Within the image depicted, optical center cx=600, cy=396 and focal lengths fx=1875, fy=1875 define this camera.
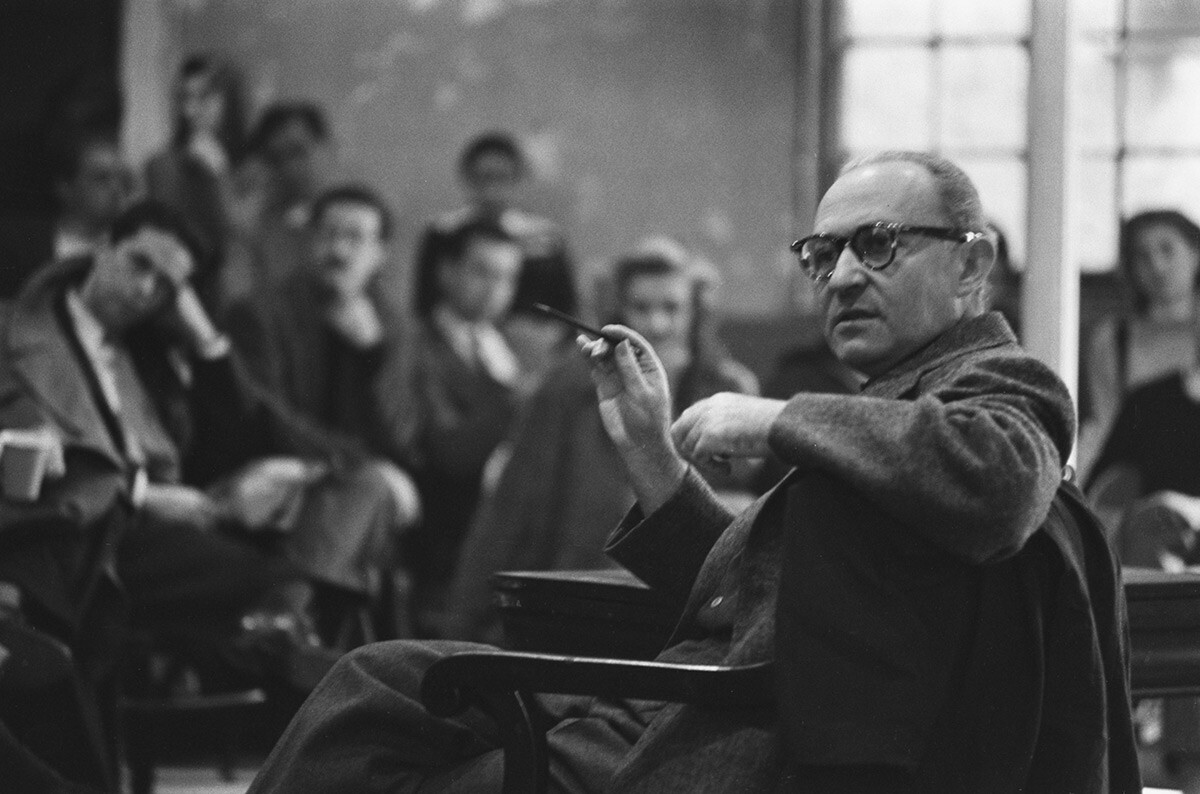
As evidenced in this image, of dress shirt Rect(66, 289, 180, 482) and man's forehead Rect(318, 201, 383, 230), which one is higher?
man's forehead Rect(318, 201, 383, 230)

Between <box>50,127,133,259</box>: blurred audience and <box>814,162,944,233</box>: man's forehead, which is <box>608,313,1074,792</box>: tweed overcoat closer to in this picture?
<box>814,162,944,233</box>: man's forehead

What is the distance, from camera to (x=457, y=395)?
301 inches

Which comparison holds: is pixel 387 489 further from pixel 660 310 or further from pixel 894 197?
pixel 894 197

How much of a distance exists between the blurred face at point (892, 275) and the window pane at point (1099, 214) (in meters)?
6.14

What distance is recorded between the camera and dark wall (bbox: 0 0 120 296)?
25.1ft

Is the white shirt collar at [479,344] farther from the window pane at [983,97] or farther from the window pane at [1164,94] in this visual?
the window pane at [1164,94]

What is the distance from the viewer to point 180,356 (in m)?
5.43

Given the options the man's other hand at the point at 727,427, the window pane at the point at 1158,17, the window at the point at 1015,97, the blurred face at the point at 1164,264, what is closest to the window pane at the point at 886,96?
the window at the point at 1015,97

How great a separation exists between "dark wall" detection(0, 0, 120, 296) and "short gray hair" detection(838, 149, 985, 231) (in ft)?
19.7

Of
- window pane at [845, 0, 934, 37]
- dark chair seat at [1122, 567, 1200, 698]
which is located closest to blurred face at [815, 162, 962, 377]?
Result: dark chair seat at [1122, 567, 1200, 698]

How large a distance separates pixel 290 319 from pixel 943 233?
5869 millimetres

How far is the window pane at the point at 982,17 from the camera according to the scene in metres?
8.31

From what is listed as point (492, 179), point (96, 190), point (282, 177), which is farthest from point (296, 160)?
point (96, 190)

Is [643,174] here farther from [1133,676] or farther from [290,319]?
[1133,676]
